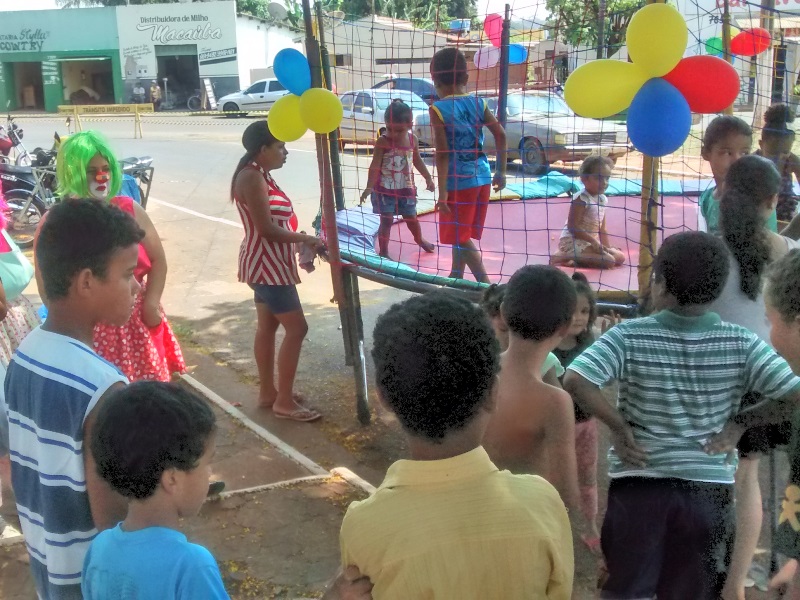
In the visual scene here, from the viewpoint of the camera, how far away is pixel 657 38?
2828 mm

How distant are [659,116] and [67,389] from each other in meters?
2.23

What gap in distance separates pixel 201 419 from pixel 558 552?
0.75 m

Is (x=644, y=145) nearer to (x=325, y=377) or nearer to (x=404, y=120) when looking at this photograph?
(x=404, y=120)

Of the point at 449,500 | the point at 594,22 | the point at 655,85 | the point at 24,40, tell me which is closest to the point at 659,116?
the point at 655,85

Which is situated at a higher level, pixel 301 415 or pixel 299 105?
pixel 299 105

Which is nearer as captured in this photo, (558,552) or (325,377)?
(558,552)

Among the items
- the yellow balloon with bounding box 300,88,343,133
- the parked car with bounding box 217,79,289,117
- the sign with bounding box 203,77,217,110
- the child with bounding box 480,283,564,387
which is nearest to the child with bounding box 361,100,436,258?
the yellow balloon with bounding box 300,88,343,133

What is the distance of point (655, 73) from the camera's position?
2934mm

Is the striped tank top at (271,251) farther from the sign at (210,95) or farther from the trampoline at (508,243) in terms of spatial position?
the sign at (210,95)

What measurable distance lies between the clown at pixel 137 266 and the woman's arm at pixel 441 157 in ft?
6.46

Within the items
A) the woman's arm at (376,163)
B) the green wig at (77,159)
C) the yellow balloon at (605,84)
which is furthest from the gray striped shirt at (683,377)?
the woman's arm at (376,163)

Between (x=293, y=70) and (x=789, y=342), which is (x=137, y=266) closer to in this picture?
(x=293, y=70)

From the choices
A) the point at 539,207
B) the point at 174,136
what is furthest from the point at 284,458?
the point at 174,136

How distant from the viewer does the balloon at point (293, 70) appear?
4.23 m
